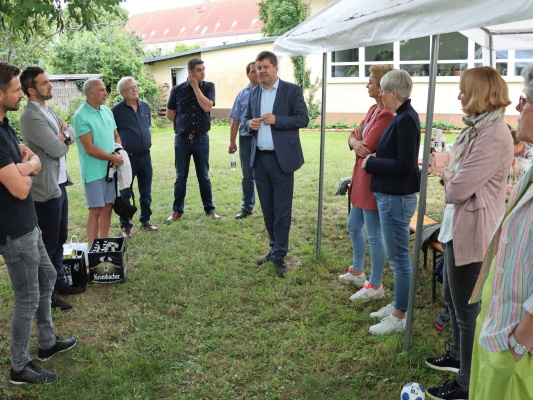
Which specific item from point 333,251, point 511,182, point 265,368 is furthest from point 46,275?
point 511,182

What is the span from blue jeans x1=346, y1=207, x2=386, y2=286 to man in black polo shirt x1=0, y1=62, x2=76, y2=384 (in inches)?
99.0

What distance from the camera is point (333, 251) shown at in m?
5.81

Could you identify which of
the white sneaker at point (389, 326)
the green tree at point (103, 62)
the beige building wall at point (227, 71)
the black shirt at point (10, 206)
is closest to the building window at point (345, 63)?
the beige building wall at point (227, 71)

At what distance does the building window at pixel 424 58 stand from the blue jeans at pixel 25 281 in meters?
15.3

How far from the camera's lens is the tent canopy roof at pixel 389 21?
2.38 meters

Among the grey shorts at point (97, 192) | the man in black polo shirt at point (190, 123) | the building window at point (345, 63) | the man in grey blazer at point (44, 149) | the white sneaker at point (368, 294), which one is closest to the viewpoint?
the man in grey blazer at point (44, 149)

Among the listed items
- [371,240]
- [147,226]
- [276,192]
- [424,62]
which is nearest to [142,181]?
[147,226]

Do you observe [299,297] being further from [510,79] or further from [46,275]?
[510,79]

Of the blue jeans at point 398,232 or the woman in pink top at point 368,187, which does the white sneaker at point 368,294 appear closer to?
the woman in pink top at point 368,187

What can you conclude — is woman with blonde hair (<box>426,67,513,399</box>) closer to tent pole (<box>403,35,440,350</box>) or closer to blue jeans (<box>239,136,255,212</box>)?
tent pole (<box>403,35,440,350</box>)

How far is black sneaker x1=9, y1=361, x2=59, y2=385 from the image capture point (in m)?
3.36

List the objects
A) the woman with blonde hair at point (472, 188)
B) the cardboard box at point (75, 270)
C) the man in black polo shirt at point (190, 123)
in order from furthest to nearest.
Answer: the man in black polo shirt at point (190, 123) → the cardboard box at point (75, 270) → the woman with blonde hair at point (472, 188)

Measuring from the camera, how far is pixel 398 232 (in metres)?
3.80

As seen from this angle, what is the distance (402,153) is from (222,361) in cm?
198
